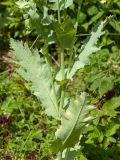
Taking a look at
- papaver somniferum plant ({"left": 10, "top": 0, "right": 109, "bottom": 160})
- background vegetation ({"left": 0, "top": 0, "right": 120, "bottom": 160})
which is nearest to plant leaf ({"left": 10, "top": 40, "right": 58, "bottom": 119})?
papaver somniferum plant ({"left": 10, "top": 0, "right": 109, "bottom": 160})

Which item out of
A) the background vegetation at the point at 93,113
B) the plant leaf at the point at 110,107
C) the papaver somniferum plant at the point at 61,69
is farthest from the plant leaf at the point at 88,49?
the plant leaf at the point at 110,107

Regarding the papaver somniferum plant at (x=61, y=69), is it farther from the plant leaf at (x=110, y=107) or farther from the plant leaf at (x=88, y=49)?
the plant leaf at (x=110, y=107)

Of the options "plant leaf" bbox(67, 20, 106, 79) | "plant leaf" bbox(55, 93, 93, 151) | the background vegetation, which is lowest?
the background vegetation

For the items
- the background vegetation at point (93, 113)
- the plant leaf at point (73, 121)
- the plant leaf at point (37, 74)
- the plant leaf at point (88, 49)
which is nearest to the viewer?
the plant leaf at point (73, 121)

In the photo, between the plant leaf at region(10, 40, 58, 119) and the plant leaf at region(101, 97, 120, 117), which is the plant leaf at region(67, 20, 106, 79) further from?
the plant leaf at region(101, 97, 120, 117)

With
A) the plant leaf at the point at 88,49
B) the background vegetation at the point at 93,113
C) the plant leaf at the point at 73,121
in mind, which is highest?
the plant leaf at the point at 88,49

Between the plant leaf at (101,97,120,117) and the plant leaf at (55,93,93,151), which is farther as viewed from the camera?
the plant leaf at (101,97,120,117)

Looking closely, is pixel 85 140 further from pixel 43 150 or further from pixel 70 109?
pixel 70 109
